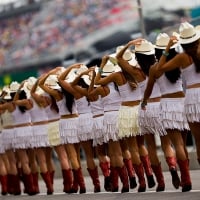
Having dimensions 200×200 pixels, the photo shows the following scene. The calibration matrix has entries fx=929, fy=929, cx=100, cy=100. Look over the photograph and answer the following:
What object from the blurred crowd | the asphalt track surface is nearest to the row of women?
the asphalt track surface

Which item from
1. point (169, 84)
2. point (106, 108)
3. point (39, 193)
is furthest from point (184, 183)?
point (39, 193)

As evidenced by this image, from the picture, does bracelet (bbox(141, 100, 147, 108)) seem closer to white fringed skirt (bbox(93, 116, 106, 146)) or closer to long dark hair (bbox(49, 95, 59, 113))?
white fringed skirt (bbox(93, 116, 106, 146))

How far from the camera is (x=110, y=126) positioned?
12359 mm

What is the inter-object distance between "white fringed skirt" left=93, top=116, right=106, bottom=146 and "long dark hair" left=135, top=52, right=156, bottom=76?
1493mm

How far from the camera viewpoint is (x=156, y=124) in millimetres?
11094

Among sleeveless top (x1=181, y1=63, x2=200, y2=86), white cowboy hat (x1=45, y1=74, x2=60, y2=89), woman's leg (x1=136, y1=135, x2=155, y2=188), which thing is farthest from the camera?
white cowboy hat (x1=45, y1=74, x2=60, y2=89)

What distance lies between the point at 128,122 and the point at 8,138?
3.76m

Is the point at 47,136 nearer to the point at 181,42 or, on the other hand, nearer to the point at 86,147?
the point at 86,147

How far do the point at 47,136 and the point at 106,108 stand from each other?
72.4 inches

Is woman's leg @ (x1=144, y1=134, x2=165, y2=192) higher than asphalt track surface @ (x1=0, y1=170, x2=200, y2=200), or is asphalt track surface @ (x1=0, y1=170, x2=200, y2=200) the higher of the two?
woman's leg @ (x1=144, y1=134, x2=165, y2=192)

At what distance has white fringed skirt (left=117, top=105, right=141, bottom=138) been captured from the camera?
11.8 metres

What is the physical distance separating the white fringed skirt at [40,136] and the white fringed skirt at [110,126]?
1874 mm

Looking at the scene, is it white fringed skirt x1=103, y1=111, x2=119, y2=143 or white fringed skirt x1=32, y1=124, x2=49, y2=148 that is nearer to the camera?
white fringed skirt x1=103, y1=111, x2=119, y2=143

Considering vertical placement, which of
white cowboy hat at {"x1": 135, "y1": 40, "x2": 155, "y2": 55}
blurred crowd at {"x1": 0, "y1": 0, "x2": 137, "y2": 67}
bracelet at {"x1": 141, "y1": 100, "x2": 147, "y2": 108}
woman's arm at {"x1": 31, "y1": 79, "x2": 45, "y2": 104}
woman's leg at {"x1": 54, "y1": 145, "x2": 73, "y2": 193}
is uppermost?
blurred crowd at {"x1": 0, "y1": 0, "x2": 137, "y2": 67}
